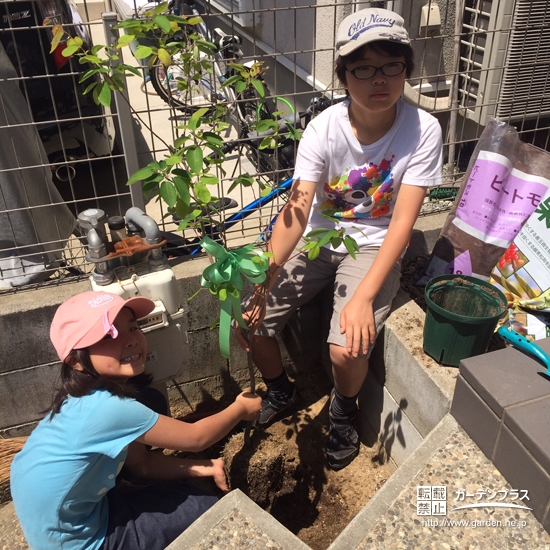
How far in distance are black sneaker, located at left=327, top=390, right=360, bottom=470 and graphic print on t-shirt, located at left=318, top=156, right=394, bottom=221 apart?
3.16 ft

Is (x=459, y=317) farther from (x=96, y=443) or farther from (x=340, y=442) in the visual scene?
(x=96, y=443)

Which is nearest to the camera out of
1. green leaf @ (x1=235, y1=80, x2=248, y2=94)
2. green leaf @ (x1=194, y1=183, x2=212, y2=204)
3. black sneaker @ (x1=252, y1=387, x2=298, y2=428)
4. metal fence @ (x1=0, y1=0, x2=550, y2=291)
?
green leaf @ (x1=194, y1=183, x2=212, y2=204)

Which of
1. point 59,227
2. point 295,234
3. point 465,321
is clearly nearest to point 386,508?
point 465,321

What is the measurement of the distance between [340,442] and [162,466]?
33.8 inches

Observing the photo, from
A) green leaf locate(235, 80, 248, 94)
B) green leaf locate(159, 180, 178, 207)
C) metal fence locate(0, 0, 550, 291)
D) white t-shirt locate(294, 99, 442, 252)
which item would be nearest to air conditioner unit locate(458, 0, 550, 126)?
metal fence locate(0, 0, 550, 291)

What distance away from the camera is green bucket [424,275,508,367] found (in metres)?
2.15

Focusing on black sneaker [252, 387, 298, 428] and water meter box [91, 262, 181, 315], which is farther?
black sneaker [252, 387, 298, 428]

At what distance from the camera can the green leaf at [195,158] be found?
1741mm

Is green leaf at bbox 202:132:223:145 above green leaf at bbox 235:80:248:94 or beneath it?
beneath

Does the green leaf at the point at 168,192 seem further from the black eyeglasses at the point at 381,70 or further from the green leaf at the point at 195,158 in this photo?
the black eyeglasses at the point at 381,70

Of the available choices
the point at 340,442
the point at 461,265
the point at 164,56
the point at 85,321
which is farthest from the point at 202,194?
the point at 461,265

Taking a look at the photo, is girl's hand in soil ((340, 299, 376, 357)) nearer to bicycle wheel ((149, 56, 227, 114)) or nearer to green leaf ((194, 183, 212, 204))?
green leaf ((194, 183, 212, 204))

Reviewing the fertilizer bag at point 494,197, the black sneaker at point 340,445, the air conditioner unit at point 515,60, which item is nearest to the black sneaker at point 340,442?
the black sneaker at point 340,445

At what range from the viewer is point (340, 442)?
2.60 metres
